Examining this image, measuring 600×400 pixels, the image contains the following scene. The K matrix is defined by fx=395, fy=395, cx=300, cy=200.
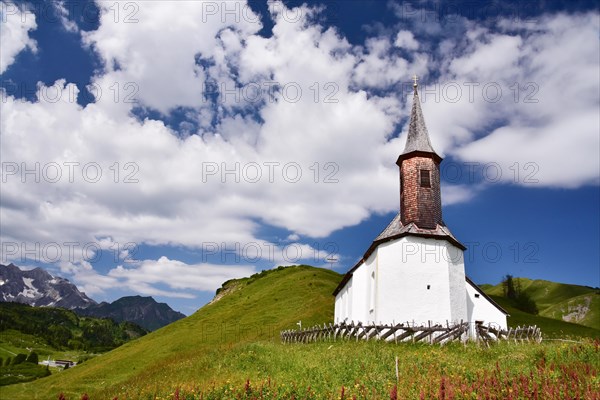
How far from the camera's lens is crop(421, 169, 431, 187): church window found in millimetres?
32781

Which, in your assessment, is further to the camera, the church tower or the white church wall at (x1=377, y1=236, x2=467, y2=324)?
the church tower

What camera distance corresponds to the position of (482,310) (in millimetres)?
37094

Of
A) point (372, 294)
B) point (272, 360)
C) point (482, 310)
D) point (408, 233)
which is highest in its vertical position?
point (408, 233)

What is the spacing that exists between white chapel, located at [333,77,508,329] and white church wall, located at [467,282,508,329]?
246 mm

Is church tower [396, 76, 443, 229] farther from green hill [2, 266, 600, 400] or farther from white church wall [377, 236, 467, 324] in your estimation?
green hill [2, 266, 600, 400]

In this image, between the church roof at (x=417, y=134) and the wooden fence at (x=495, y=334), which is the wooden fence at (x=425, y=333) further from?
the church roof at (x=417, y=134)

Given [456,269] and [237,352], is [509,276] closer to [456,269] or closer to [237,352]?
[456,269]

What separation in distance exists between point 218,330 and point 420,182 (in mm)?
36660

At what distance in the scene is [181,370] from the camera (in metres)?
20.5

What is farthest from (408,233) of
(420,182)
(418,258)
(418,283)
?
(420,182)

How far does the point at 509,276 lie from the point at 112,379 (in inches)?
4798

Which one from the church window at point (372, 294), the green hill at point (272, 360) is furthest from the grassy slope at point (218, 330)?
the church window at point (372, 294)

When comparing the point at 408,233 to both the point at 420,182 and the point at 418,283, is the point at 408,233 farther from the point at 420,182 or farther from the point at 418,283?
the point at 420,182

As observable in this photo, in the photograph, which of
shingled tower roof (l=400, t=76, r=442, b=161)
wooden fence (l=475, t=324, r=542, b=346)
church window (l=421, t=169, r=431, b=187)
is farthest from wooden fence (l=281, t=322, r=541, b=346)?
shingled tower roof (l=400, t=76, r=442, b=161)
